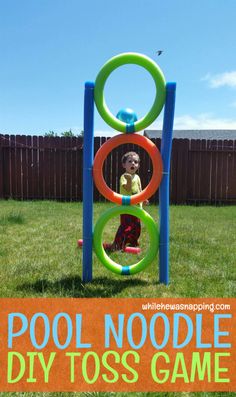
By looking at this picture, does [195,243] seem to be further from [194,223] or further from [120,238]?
[194,223]

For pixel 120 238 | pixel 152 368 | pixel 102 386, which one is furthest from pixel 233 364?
pixel 120 238

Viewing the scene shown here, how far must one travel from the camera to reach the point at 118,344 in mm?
2516

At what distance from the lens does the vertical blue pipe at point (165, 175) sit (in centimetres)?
Answer: 355

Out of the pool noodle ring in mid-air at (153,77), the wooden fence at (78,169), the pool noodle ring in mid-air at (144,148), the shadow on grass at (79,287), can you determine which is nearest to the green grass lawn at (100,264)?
the shadow on grass at (79,287)

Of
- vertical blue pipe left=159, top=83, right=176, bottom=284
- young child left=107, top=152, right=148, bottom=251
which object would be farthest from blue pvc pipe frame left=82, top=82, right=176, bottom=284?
young child left=107, top=152, right=148, bottom=251

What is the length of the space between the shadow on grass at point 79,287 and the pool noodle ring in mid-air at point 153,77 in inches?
55.7

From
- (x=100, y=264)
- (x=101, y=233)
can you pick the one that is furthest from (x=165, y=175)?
(x=100, y=264)

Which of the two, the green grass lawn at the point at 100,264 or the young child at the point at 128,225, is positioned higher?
the young child at the point at 128,225

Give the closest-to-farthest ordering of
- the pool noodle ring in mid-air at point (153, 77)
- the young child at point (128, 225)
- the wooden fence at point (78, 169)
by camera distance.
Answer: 1. the pool noodle ring in mid-air at point (153, 77)
2. the young child at point (128, 225)
3. the wooden fence at point (78, 169)

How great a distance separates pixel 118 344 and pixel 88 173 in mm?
1662

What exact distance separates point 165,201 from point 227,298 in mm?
1015

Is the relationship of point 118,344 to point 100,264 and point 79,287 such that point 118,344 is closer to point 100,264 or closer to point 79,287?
point 79,287

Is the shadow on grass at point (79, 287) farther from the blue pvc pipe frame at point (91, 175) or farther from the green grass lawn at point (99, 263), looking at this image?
the blue pvc pipe frame at point (91, 175)

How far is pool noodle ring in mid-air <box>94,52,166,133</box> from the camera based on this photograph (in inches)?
139
